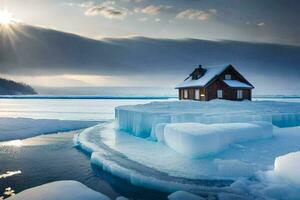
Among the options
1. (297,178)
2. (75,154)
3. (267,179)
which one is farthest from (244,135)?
(75,154)

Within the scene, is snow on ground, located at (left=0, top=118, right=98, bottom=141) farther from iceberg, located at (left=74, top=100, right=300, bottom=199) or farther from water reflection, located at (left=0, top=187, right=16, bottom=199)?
water reflection, located at (left=0, top=187, right=16, bottom=199)

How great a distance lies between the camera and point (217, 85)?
32.7 meters

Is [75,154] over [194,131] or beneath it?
beneath

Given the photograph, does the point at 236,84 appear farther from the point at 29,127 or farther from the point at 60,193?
the point at 60,193

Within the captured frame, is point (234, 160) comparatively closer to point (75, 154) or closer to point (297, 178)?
point (297, 178)

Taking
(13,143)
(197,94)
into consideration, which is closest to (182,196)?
(13,143)

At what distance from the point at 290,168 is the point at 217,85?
79.9 ft

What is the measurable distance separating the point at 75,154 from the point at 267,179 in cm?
960

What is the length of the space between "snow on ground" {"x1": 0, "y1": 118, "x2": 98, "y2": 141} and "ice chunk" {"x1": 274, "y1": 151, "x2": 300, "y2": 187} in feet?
62.3

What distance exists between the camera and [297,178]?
8.35 meters

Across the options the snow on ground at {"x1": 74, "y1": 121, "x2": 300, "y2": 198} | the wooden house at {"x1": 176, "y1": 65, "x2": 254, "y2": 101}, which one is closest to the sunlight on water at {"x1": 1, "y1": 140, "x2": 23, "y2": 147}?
the snow on ground at {"x1": 74, "y1": 121, "x2": 300, "y2": 198}

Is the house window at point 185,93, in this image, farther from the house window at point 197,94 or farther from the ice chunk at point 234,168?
the ice chunk at point 234,168

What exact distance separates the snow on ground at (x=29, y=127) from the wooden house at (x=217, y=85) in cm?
1248

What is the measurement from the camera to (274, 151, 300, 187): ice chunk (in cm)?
848
